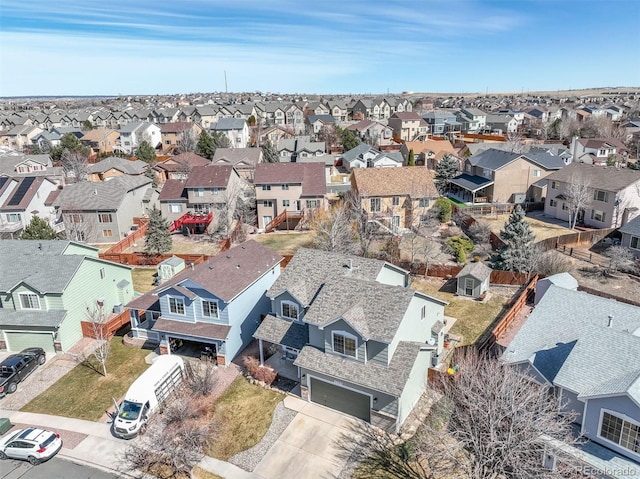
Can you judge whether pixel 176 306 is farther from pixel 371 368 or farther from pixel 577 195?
pixel 577 195

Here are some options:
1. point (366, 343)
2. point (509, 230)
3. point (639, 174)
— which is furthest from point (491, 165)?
point (366, 343)

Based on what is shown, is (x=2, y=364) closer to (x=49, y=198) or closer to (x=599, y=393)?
(x=599, y=393)

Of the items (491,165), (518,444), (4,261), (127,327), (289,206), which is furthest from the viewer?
(491,165)

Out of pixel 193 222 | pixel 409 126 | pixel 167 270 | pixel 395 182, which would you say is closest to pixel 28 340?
pixel 167 270

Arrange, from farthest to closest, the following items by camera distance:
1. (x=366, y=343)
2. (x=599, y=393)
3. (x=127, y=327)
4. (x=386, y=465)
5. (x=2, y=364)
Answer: (x=127, y=327) < (x=2, y=364) < (x=366, y=343) < (x=386, y=465) < (x=599, y=393)

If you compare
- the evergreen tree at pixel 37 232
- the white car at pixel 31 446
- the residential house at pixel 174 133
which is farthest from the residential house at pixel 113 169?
the white car at pixel 31 446

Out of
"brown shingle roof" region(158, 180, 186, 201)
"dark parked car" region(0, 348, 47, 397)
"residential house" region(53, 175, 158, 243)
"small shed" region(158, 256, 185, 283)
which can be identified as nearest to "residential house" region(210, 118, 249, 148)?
"brown shingle roof" region(158, 180, 186, 201)

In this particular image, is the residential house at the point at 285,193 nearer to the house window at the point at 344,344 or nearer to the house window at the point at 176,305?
the house window at the point at 176,305

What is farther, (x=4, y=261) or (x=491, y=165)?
(x=491, y=165)

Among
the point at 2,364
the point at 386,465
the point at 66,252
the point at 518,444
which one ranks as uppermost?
the point at 66,252
